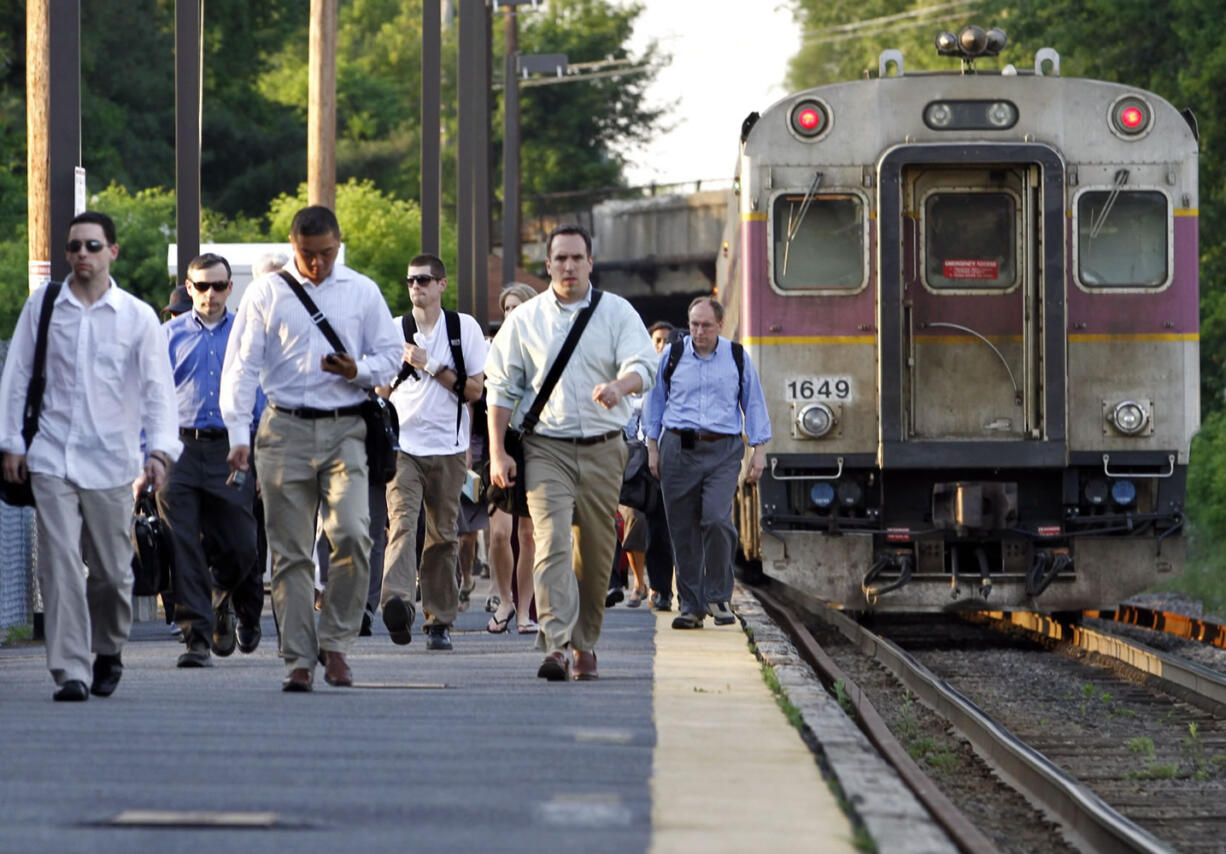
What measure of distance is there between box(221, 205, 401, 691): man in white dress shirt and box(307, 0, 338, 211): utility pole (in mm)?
13982

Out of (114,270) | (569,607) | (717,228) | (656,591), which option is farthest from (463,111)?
(717,228)

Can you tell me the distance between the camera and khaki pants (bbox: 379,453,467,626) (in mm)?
11594

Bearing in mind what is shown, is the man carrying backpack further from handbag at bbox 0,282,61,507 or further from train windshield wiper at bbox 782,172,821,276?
train windshield wiper at bbox 782,172,821,276

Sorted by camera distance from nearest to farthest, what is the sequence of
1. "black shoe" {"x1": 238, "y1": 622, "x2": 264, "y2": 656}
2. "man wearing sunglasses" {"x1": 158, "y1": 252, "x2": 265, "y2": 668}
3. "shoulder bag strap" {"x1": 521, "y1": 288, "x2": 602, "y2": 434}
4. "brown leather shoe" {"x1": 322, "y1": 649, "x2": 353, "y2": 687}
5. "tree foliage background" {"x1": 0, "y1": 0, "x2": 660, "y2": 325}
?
"brown leather shoe" {"x1": 322, "y1": 649, "x2": 353, "y2": 687} < "shoulder bag strap" {"x1": 521, "y1": 288, "x2": 602, "y2": 434} < "man wearing sunglasses" {"x1": 158, "y1": 252, "x2": 265, "y2": 668} < "black shoe" {"x1": 238, "y1": 622, "x2": 264, "y2": 656} < "tree foliage background" {"x1": 0, "y1": 0, "x2": 660, "y2": 325}

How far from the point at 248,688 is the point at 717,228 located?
4445cm

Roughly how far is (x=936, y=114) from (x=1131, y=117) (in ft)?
4.09

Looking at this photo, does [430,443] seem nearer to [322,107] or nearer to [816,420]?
[816,420]

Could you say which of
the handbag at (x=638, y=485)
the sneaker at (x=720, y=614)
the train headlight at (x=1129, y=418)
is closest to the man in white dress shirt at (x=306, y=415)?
the sneaker at (x=720, y=614)

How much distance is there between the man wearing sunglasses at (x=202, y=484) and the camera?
35.2 feet

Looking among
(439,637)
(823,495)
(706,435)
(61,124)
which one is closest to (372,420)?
(439,637)

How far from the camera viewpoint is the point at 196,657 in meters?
10.7

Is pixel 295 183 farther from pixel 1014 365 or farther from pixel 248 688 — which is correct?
pixel 248 688

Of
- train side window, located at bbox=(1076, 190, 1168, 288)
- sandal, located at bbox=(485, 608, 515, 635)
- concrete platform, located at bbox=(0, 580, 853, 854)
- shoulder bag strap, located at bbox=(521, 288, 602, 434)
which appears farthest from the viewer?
train side window, located at bbox=(1076, 190, 1168, 288)

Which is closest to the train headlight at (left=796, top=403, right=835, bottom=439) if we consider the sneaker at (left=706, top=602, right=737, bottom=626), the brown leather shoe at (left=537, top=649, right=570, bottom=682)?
the sneaker at (left=706, top=602, right=737, bottom=626)
